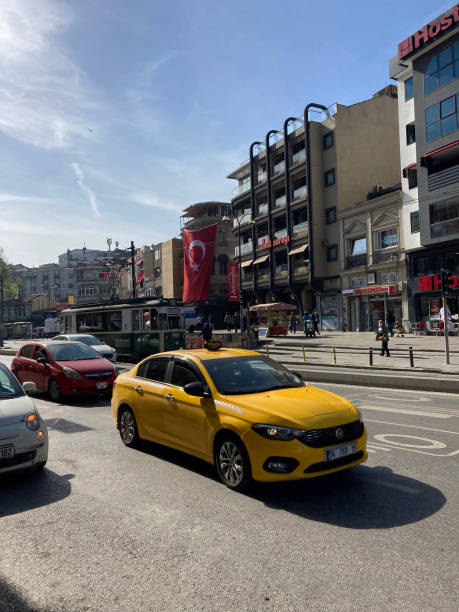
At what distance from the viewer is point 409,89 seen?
115ft

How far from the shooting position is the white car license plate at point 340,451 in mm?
5031

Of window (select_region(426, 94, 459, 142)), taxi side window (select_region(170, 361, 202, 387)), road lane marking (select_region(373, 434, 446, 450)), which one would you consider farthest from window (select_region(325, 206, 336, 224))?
taxi side window (select_region(170, 361, 202, 387))

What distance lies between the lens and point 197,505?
4.97 meters

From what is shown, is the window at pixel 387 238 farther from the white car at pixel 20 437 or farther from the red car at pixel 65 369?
the white car at pixel 20 437

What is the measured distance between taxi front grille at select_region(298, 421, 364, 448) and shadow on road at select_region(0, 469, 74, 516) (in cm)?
274

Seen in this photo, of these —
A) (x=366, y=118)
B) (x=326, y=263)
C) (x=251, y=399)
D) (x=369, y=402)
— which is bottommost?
(x=369, y=402)

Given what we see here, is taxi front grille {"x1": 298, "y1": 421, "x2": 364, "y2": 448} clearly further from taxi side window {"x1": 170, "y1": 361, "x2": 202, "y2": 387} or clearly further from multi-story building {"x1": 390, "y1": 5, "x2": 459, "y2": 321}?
multi-story building {"x1": 390, "y1": 5, "x2": 459, "y2": 321}

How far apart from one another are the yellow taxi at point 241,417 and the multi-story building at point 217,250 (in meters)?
55.9

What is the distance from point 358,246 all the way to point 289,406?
36544 mm

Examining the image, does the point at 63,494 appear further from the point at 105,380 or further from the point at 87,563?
the point at 105,380

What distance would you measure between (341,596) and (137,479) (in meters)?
3.23

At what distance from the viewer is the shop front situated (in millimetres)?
36125

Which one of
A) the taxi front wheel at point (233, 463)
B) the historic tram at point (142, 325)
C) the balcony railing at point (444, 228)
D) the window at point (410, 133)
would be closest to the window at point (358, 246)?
the balcony railing at point (444, 228)

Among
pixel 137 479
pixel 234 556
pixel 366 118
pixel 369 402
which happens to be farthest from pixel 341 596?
pixel 366 118
